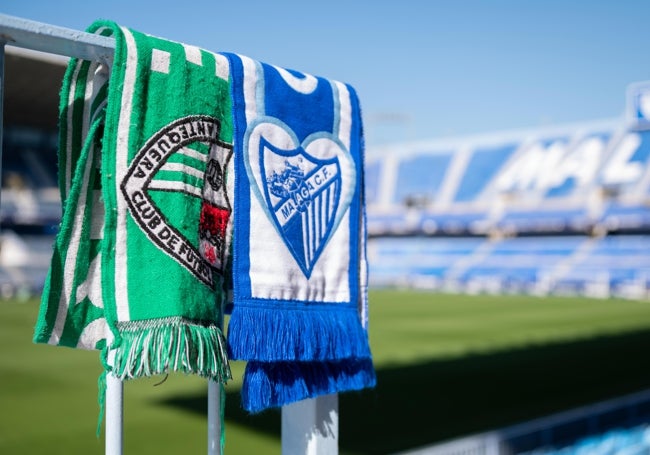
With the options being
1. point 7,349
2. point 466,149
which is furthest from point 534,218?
point 7,349

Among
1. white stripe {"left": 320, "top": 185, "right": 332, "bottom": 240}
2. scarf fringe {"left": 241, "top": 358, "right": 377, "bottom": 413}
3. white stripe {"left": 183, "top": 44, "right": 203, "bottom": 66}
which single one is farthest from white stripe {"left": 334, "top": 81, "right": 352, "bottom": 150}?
scarf fringe {"left": 241, "top": 358, "right": 377, "bottom": 413}

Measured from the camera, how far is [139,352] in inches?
66.8

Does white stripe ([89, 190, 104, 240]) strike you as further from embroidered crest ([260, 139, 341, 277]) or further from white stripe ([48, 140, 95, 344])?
embroidered crest ([260, 139, 341, 277])

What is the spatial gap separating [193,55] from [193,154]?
0.83 ft

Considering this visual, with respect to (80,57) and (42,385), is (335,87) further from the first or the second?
(42,385)

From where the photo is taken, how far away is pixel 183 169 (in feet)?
6.05

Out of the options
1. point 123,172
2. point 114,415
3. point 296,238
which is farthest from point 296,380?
point 123,172

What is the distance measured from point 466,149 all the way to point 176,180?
4015 centimetres

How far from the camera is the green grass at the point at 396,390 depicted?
23.2ft

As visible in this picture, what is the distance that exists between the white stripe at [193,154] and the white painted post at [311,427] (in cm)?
81

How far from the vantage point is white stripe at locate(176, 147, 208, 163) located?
186cm

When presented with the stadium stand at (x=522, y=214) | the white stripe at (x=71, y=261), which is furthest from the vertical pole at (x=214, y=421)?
the stadium stand at (x=522, y=214)

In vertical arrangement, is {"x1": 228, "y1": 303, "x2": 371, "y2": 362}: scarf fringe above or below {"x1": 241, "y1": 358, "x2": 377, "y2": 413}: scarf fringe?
above

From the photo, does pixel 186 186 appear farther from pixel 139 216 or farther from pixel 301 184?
pixel 301 184
